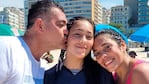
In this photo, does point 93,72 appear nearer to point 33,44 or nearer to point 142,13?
point 33,44

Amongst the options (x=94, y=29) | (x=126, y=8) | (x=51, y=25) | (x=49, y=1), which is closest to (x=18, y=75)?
(x=51, y=25)

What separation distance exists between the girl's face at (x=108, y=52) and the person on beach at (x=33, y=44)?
288mm

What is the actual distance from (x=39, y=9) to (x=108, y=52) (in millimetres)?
628

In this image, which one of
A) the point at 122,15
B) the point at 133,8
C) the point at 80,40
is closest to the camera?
the point at 80,40

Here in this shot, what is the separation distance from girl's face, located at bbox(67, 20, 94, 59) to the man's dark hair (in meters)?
0.24

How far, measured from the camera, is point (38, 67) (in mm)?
2332

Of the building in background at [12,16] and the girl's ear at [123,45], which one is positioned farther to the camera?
the building in background at [12,16]

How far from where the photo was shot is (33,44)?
233cm

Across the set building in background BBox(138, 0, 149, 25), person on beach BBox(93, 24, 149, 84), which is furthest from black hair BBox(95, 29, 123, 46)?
building in background BBox(138, 0, 149, 25)

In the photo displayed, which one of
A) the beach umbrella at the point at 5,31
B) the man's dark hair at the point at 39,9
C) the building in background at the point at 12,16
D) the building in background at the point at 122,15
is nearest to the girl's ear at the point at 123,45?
the man's dark hair at the point at 39,9

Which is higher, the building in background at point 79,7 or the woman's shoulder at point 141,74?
the building in background at point 79,7

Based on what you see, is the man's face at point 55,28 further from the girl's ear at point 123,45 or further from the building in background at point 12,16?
the building in background at point 12,16

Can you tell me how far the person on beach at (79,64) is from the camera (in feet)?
8.52

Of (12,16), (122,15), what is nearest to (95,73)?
(122,15)
